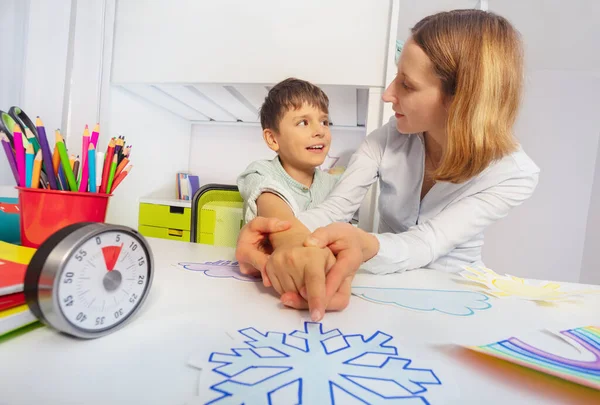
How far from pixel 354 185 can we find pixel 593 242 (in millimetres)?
1626

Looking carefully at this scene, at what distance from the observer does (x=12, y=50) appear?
43.9 inches

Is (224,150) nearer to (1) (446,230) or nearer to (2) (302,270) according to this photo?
(1) (446,230)

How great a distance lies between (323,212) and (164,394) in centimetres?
51

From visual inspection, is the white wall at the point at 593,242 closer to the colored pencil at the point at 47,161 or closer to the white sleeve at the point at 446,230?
the white sleeve at the point at 446,230

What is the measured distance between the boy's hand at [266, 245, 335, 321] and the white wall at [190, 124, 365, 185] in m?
1.43

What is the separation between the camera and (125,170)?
53 centimetres

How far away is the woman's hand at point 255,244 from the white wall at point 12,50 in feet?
3.30

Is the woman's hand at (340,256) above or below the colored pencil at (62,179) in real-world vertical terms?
below

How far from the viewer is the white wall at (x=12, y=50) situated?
→ 1097mm

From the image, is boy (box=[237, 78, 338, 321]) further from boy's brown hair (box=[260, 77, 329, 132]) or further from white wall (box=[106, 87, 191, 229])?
white wall (box=[106, 87, 191, 229])

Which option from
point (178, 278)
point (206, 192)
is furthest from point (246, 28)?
point (178, 278)

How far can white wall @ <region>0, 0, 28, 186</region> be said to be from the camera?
1097mm

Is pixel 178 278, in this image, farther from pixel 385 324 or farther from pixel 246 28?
pixel 246 28

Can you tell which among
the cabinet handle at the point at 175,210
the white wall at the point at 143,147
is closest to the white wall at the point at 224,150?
the white wall at the point at 143,147
